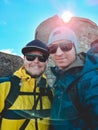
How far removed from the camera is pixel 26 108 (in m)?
3.25

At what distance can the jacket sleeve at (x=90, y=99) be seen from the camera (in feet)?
7.44

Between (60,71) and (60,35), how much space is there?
1.25 feet

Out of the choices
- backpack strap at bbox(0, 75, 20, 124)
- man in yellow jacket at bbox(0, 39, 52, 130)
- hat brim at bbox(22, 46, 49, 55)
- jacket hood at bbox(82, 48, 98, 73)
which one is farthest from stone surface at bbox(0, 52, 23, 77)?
jacket hood at bbox(82, 48, 98, 73)

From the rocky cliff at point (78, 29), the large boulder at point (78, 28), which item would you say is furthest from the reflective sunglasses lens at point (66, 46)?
the large boulder at point (78, 28)

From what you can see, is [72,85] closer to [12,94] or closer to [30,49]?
[12,94]

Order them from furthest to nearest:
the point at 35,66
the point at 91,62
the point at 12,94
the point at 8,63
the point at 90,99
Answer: the point at 8,63 → the point at 35,66 → the point at 12,94 → the point at 91,62 → the point at 90,99

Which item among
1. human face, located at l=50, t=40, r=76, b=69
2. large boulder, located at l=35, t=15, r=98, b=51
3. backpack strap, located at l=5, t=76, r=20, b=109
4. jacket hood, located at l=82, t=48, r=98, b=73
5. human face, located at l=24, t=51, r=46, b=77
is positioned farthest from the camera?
large boulder, located at l=35, t=15, r=98, b=51

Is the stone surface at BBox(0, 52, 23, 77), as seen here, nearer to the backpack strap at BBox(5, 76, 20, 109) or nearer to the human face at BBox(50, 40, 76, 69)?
the backpack strap at BBox(5, 76, 20, 109)

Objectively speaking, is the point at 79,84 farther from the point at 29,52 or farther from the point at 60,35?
the point at 29,52

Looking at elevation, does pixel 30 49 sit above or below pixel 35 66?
above

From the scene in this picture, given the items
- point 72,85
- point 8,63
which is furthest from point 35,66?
point 8,63

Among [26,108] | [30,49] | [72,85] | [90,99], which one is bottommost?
[26,108]

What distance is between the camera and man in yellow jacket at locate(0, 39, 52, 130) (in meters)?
3.20

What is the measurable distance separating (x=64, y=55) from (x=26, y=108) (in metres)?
0.71
